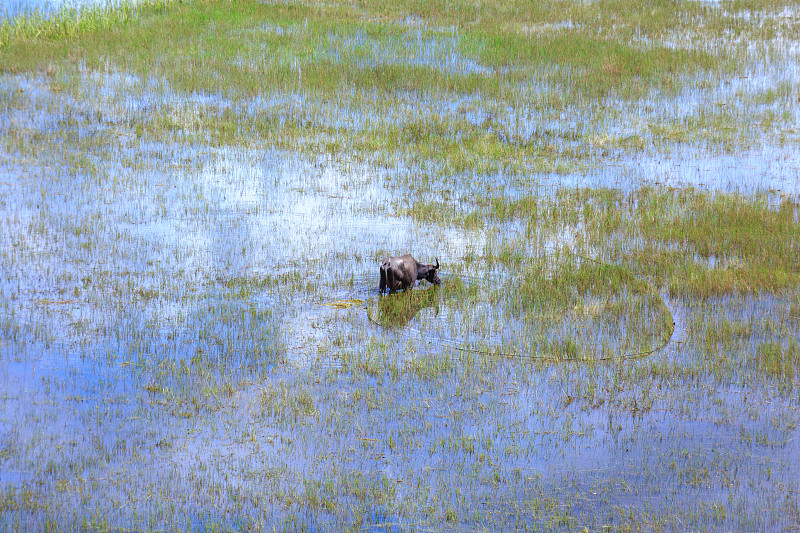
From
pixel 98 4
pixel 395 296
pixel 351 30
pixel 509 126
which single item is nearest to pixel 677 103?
pixel 509 126

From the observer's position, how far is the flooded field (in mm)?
6773

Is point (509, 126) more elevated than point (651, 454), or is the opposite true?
point (509, 126)

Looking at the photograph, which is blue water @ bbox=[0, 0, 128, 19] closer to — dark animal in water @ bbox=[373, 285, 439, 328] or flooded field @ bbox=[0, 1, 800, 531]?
flooded field @ bbox=[0, 1, 800, 531]

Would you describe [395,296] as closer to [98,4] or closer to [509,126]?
[509,126]

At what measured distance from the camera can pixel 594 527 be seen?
20.5ft

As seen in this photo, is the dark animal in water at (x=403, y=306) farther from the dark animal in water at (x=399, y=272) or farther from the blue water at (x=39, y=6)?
the blue water at (x=39, y=6)

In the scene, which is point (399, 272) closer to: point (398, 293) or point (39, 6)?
point (398, 293)

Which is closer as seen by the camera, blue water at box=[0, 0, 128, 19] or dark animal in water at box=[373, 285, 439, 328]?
dark animal in water at box=[373, 285, 439, 328]

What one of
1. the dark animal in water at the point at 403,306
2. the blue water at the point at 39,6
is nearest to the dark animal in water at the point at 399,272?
the dark animal in water at the point at 403,306

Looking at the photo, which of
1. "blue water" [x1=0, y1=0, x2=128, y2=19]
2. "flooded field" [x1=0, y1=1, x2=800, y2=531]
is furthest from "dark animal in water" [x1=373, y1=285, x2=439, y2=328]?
"blue water" [x1=0, y1=0, x2=128, y2=19]

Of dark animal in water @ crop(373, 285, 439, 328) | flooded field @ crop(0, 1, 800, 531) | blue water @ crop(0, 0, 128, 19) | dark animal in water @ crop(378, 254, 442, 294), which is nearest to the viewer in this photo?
flooded field @ crop(0, 1, 800, 531)

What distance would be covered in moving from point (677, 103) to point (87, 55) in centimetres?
1364

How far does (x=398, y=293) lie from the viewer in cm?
1017

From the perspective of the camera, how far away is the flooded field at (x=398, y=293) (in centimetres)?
677
